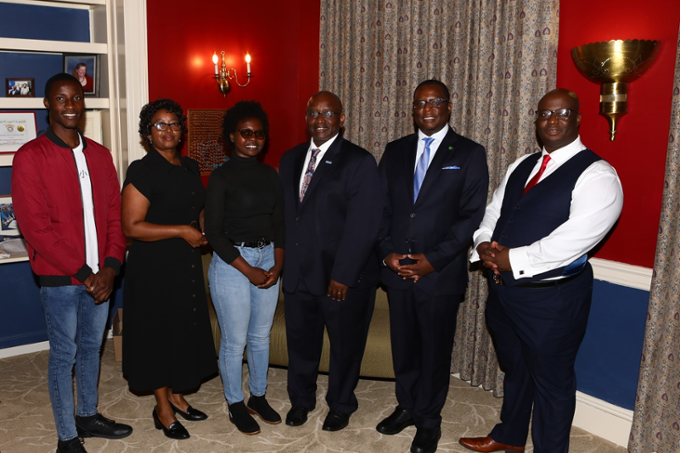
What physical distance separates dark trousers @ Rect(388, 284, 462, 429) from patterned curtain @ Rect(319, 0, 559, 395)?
29.5 inches

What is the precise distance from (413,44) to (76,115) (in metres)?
2.28

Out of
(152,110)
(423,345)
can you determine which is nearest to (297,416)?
(423,345)

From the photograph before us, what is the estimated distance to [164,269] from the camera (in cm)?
307

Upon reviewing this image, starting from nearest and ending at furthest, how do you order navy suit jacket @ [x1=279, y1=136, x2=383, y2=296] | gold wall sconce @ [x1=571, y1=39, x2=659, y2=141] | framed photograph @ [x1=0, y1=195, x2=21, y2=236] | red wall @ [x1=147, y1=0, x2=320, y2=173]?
1. gold wall sconce @ [x1=571, y1=39, x2=659, y2=141]
2. navy suit jacket @ [x1=279, y1=136, x2=383, y2=296]
3. framed photograph @ [x1=0, y1=195, x2=21, y2=236]
4. red wall @ [x1=147, y1=0, x2=320, y2=173]

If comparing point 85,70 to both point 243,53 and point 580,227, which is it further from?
point 580,227

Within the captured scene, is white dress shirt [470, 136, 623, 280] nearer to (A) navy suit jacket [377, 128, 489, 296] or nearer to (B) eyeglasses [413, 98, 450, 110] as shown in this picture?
(A) navy suit jacket [377, 128, 489, 296]

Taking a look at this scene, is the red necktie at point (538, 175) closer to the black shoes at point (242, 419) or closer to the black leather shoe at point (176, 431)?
the black shoes at point (242, 419)

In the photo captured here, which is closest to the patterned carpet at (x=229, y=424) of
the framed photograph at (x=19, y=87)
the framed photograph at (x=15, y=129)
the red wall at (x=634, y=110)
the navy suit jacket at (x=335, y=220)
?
the navy suit jacket at (x=335, y=220)

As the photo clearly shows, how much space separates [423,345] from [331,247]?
0.71m

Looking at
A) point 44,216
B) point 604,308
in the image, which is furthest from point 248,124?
point 604,308

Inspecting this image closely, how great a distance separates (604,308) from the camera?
3.33m

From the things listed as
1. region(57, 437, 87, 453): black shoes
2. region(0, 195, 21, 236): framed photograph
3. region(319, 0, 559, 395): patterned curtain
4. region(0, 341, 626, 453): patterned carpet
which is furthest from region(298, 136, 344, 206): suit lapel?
region(0, 195, 21, 236): framed photograph

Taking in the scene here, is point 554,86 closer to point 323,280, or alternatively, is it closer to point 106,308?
point 323,280

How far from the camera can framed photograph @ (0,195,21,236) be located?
14.4 feet
